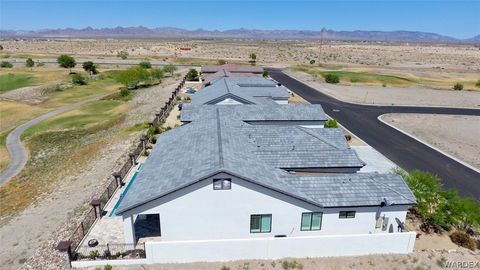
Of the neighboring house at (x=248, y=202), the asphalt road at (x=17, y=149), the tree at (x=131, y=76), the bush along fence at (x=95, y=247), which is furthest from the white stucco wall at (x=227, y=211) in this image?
the tree at (x=131, y=76)

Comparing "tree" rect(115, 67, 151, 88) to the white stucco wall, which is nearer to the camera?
the white stucco wall

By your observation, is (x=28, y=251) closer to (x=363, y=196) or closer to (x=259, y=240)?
(x=259, y=240)

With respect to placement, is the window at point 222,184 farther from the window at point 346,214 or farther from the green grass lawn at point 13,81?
the green grass lawn at point 13,81

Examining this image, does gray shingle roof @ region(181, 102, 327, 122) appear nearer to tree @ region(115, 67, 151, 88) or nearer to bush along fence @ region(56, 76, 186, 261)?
bush along fence @ region(56, 76, 186, 261)

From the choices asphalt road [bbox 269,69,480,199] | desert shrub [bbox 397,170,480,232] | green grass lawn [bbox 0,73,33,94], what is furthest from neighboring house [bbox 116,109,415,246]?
green grass lawn [bbox 0,73,33,94]

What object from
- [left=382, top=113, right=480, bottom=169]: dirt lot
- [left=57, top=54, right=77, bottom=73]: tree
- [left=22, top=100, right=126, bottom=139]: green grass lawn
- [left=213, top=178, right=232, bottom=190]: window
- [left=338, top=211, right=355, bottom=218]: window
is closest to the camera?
[left=213, top=178, right=232, bottom=190]: window
